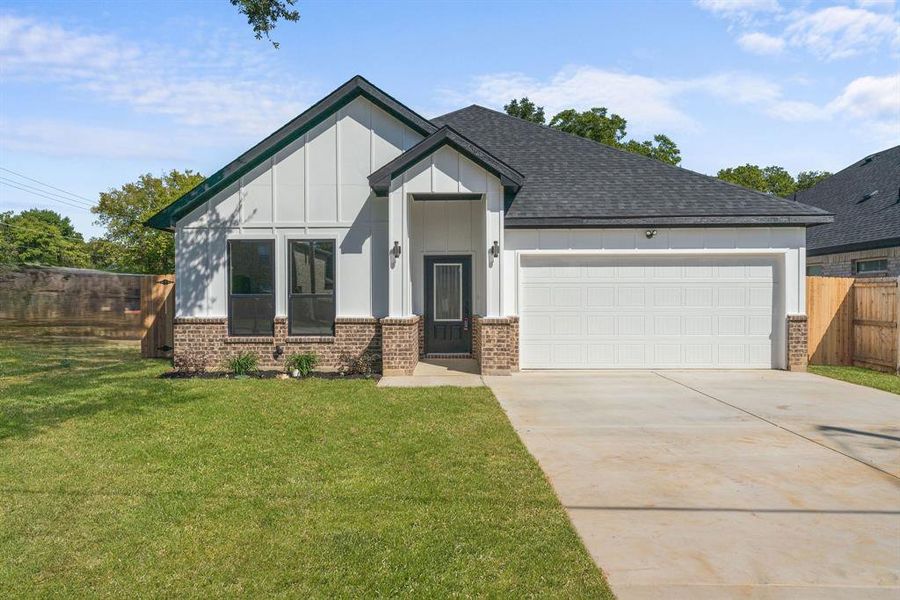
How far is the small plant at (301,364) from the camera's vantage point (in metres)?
11.1

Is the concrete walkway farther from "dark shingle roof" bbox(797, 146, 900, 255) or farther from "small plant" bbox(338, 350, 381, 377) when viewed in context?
"dark shingle roof" bbox(797, 146, 900, 255)

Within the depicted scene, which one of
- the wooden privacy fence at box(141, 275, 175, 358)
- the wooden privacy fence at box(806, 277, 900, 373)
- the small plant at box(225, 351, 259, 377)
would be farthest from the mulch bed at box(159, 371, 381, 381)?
the wooden privacy fence at box(806, 277, 900, 373)

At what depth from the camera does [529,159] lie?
562 inches

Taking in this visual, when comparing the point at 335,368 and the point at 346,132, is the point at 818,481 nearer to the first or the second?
the point at 335,368

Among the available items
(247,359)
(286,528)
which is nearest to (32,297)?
(247,359)

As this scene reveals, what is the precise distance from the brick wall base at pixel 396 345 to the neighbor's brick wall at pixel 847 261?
1373cm

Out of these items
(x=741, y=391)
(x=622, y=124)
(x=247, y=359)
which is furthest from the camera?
(x=622, y=124)

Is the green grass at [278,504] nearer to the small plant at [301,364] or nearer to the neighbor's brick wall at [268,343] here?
the small plant at [301,364]

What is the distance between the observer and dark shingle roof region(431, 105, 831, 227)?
38.1 ft

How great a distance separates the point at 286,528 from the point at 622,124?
103 ft

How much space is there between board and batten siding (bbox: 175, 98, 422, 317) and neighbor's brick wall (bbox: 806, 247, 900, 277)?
13837 millimetres

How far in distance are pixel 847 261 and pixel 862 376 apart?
7.28 metres

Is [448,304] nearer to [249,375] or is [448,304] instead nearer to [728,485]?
[249,375]

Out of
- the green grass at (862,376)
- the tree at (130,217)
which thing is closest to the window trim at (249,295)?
the green grass at (862,376)
